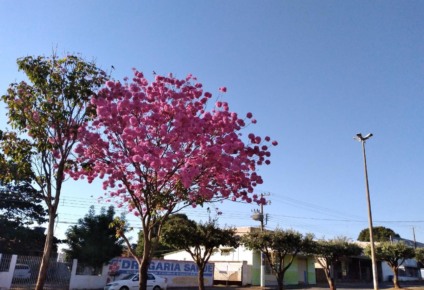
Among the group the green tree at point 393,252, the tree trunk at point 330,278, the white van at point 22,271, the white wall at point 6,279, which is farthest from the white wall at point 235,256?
the white wall at point 6,279

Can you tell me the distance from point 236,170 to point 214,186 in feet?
4.37

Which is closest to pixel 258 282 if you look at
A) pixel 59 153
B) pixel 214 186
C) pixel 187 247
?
pixel 187 247

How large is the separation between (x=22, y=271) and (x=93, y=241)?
5303 mm

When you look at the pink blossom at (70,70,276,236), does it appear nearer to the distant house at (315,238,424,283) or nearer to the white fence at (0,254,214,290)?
the white fence at (0,254,214,290)

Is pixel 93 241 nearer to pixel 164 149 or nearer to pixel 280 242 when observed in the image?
pixel 280 242

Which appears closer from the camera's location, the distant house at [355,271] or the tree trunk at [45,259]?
the tree trunk at [45,259]

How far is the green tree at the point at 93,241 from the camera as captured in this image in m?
27.0

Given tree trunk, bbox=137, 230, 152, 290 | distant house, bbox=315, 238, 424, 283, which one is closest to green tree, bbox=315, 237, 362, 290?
tree trunk, bbox=137, 230, 152, 290

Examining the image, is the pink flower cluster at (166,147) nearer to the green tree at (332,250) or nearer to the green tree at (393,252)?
the green tree at (332,250)

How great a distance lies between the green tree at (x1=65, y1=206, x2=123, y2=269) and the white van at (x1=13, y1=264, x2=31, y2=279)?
13.0 feet

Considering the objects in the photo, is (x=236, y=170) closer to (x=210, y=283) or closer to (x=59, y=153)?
(x=59, y=153)

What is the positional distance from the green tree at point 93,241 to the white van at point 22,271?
3965mm

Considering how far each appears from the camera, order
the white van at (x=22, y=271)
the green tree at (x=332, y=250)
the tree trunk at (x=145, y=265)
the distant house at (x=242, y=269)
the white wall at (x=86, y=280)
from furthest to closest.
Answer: the distant house at (x=242, y=269)
the green tree at (x=332, y=250)
the white wall at (x=86, y=280)
the white van at (x=22, y=271)
the tree trunk at (x=145, y=265)

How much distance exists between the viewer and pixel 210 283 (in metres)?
35.5
